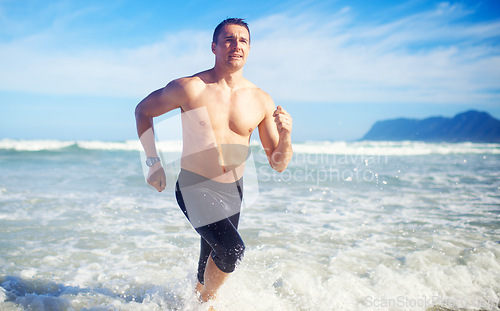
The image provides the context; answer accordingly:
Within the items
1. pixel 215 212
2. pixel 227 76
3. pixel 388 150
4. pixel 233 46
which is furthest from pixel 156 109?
pixel 388 150

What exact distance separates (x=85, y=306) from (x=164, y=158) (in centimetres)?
148

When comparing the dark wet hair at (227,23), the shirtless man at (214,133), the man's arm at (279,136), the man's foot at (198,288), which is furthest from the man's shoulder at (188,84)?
the man's foot at (198,288)

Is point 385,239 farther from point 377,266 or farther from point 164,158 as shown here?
point 164,158

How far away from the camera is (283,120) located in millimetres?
2531

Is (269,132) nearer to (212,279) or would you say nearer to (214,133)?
(214,133)

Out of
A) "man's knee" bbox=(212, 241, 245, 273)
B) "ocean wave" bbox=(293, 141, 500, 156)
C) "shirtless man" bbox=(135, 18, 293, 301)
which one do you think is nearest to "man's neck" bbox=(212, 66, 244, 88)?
"shirtless man" bbox=(135, 18, 293, 301)

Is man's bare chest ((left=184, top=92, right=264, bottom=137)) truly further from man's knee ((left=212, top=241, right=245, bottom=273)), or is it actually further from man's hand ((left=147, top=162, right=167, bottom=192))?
man's knee ((left=212, top=241, right=245, bottom=273))

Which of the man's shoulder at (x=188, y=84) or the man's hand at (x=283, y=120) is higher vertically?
the man's shoulder at (x=188, y=84)

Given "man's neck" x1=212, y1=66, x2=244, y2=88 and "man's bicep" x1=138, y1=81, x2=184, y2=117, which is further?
"man's neck" x1=212, y1=66, x2=244, y2=88

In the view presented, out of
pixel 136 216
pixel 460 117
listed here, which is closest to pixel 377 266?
pixel 136 216

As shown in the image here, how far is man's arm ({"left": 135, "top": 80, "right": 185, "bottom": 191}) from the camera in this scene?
2.70m

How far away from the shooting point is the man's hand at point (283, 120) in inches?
99.7

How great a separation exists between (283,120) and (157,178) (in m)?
1.04

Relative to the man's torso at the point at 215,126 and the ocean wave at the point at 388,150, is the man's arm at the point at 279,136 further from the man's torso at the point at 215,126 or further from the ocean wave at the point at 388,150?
the ocean wave at the point at 388,150
